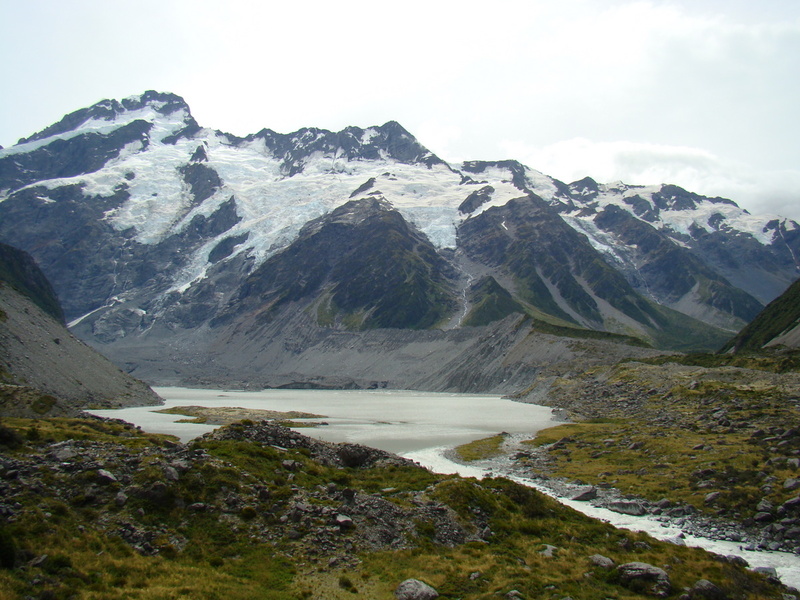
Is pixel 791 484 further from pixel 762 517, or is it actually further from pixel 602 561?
pixel 602 561

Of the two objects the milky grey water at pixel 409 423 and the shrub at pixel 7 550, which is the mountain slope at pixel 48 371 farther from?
the shrub at pixel 7 550

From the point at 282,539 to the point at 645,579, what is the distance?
637 inches

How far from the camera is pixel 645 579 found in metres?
23.6

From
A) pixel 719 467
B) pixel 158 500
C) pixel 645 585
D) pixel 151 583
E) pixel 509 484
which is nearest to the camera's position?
pixel 151 583

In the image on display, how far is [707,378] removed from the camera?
295ft

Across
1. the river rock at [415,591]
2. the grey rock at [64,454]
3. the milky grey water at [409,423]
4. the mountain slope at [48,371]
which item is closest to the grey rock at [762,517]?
the river rock at [415,591]

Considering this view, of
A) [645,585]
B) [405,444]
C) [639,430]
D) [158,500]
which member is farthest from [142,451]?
[639,430]

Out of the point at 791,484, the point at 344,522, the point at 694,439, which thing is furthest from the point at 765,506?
the point at 344,522

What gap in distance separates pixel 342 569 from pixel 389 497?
738 centimetres

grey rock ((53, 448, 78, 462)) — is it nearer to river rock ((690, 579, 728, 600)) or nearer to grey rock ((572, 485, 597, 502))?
river rock ((690, 579, 728, 600))

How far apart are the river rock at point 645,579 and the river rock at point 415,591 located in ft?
28.1

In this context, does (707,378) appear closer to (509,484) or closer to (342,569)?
(509,484)

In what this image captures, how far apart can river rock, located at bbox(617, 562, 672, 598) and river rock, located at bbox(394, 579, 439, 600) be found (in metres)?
8.56

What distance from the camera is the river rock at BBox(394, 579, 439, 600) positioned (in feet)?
70.9
